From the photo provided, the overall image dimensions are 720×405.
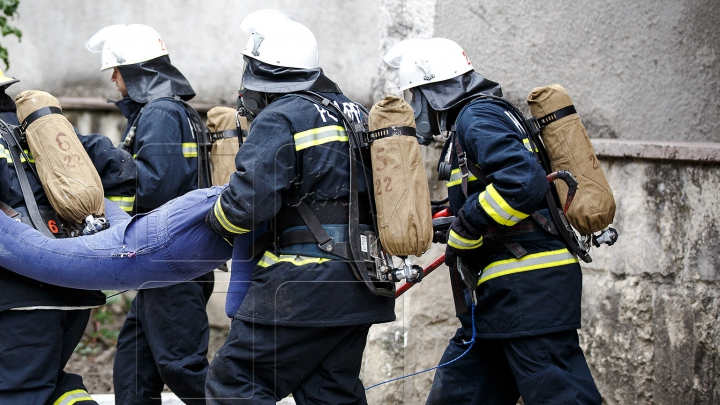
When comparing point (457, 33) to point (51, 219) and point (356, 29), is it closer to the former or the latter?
point (356, 29)

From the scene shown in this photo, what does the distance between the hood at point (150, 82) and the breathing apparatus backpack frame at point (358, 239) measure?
1573 mm

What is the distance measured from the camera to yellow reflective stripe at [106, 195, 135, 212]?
421 cm

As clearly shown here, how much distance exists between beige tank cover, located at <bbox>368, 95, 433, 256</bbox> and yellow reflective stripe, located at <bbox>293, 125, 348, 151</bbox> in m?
0.15

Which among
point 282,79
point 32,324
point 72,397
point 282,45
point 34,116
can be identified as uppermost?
point 282,45

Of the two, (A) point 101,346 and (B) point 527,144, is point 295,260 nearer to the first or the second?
(B) point 527,144

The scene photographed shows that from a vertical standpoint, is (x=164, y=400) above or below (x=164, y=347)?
below

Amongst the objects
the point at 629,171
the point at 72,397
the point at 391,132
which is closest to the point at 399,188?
the point at 391,132

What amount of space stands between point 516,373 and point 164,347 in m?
1.80

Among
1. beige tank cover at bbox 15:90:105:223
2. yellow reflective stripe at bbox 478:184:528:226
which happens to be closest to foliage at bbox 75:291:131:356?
beige tank cover at bbox 15:90:105:223

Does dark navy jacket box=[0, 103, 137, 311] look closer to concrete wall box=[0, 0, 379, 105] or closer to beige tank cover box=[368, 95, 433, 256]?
beige tank cover box=[368, 95, 433, 256]

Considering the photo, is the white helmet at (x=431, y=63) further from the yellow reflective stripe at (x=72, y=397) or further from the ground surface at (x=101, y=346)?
the ground surface at (x=101, y=346)

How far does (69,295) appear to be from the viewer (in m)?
3.51

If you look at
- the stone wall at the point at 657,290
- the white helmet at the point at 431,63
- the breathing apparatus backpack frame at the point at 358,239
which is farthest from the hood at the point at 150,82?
the stone wall at the point at 657,290

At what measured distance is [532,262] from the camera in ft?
11.4
